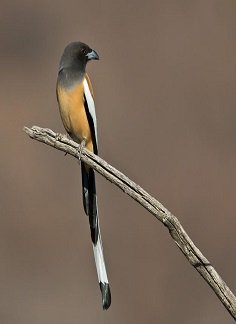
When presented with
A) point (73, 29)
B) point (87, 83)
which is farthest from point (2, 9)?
point (87, 83)

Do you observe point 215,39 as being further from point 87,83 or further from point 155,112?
point 87,83

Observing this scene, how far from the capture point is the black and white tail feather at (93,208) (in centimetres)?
384

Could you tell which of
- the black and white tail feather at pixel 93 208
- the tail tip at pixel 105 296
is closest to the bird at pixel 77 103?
the black and white tail feather at pixel 93 208

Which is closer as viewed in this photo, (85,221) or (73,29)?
(85,221)

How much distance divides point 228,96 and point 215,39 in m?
0.79

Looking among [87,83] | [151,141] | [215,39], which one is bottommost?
[87,83]

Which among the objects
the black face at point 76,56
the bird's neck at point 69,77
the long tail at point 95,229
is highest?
the black face at point 76,56

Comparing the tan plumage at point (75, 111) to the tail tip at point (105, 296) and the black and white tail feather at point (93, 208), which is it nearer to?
the black and white tail feather at point (93, 208)

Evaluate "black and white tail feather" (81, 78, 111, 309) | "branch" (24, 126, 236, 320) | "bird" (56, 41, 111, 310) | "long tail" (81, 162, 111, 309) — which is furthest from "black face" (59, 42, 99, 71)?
"branch" (24, 126, 236, 320)

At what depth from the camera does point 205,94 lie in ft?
30.5

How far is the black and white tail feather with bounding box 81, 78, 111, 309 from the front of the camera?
12.6 ft

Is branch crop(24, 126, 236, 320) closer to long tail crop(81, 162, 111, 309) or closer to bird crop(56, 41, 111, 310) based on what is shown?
long tail crop(81, 162, 111, 309)

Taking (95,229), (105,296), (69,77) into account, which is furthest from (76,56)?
(105,296)

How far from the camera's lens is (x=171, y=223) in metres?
3.31
